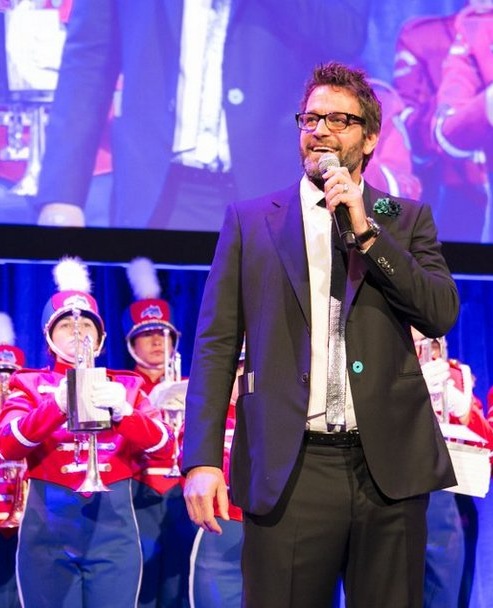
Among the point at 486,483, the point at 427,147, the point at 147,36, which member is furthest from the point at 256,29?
the point at 486,483

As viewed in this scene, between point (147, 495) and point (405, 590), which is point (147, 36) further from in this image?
point (405, 590)

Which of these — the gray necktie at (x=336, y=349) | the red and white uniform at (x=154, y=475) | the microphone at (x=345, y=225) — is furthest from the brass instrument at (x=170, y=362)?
the microphone at (x=345, y=225)

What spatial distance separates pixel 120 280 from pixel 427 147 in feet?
5.85

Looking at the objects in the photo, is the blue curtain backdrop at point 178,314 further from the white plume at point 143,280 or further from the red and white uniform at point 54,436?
the red and white uniform at point 54,436

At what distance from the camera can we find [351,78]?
2416mm

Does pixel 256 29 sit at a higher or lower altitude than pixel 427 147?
higher

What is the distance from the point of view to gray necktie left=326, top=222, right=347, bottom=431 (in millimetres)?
2207

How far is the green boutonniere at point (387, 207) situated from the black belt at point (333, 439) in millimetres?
487

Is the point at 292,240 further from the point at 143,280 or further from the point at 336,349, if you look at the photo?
the point at 143,280

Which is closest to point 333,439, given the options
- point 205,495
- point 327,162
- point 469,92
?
point 205,495

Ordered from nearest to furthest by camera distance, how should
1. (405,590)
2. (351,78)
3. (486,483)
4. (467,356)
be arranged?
(405,590)
(351,78)
(486,483)
(467,356)

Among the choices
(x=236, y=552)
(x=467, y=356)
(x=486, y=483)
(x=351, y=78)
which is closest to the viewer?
(x=351, y=78)

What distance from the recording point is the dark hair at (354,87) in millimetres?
2389

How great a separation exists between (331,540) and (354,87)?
100 cm
